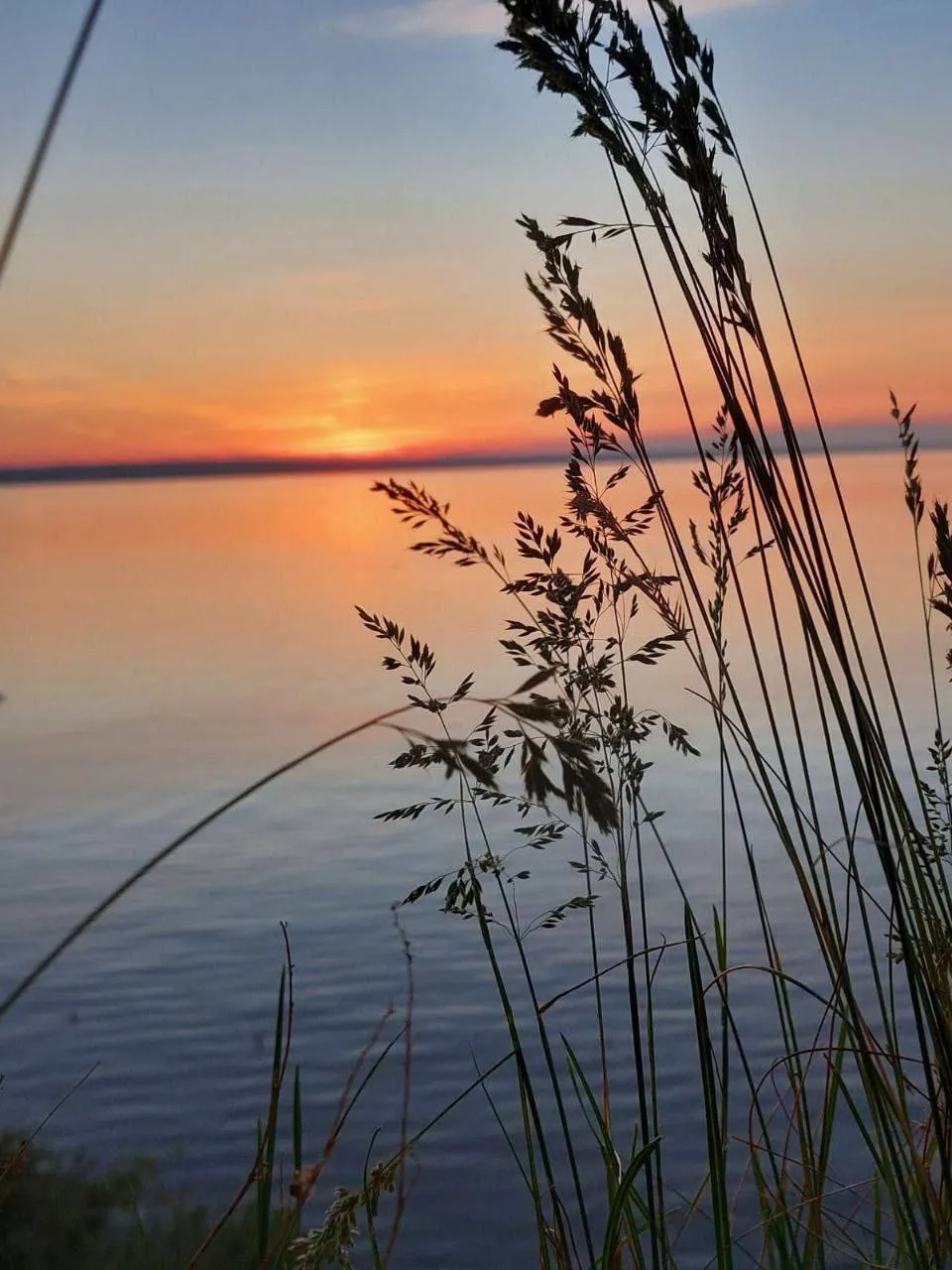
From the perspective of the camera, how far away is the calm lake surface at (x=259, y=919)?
644cm

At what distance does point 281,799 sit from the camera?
12148mm

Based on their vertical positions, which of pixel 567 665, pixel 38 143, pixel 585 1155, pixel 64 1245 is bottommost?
pixel 585 1155

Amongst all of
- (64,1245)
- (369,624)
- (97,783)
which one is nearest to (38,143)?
(369,624)

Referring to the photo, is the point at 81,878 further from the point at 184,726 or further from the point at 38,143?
the point at 38,143

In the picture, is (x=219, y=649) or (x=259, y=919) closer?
(x=259, y=919)

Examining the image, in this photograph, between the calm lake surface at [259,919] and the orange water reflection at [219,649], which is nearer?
the calm lake surface at [259,919]

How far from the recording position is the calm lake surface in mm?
6441

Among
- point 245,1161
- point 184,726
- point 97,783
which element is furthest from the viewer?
point 184,726

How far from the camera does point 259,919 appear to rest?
9.02 m

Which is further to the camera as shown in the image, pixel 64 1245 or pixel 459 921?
pixel 459 921

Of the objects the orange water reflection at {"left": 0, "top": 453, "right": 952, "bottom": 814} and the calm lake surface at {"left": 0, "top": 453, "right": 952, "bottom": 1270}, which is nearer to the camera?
the calm lake surface at {"left": 0, "top": 453, "right": 952, "bottom": 1270}

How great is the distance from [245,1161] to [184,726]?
967 centimetres

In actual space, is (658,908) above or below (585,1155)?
above

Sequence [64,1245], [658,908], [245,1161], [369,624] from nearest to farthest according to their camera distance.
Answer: [369,624] < [64,1245] < [245,1161] < [658,908]
